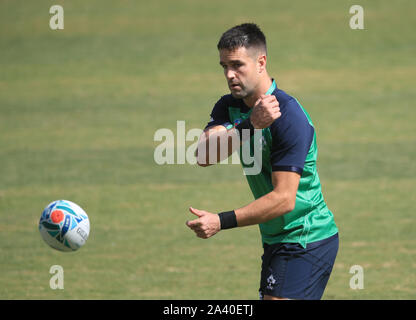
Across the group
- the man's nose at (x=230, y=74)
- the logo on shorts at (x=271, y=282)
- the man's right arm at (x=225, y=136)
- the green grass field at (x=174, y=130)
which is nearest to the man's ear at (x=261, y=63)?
the man's nose at (x=230, y=74)

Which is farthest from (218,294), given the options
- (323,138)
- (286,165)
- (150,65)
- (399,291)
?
(150,65)

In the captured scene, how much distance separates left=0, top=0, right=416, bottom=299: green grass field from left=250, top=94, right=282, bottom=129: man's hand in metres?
4.39

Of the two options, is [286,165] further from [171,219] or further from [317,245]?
[171,219]

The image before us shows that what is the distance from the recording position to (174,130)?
21531 mm

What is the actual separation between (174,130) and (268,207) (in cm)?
1570

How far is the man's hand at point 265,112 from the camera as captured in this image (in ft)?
19.7

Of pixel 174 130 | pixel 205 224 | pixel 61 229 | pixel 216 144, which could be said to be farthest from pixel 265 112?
pixel 174 130

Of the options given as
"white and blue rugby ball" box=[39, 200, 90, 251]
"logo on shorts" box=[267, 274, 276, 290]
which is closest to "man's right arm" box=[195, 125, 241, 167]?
"logo on shorts" box=[267, 274, 276, 290]

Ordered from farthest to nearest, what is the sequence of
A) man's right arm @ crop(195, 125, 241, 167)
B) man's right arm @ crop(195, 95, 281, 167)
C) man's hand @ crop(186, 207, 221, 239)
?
man's right arm @ crop(195, 125, 241, 167) → man's right arm @ crop(195, 95, 281, 167) → man's hand @ crop(186, 207, 221, 239)

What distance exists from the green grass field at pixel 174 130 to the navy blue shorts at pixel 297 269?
352 cm

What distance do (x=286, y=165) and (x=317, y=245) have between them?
0.91 metres

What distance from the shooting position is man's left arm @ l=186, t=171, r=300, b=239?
233 inches

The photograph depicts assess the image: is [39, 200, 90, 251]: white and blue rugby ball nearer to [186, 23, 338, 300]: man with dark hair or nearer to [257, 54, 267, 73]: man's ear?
[186, 23, 338, 300]: man with dark hair

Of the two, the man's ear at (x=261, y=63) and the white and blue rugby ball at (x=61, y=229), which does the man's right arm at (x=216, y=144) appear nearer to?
the man's ear at (x=261, y=63)
